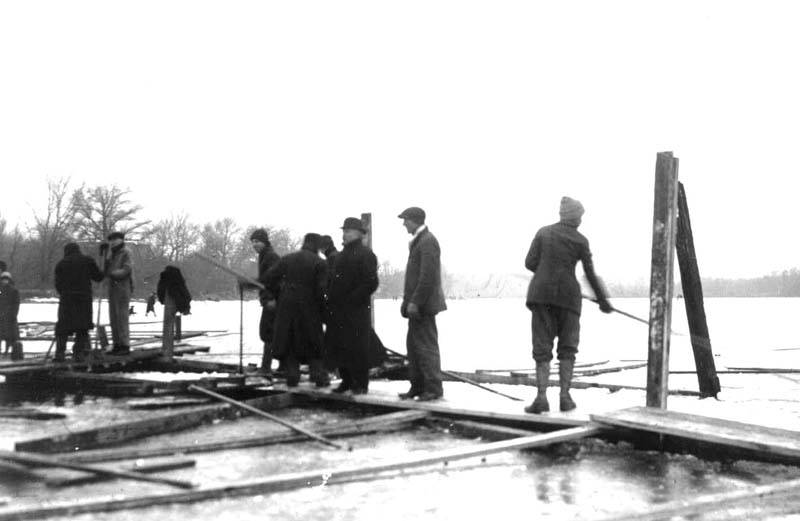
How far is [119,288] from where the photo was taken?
514 inches

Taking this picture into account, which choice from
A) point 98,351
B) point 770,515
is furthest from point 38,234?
point 770,515

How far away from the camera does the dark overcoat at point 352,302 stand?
30.1 ft

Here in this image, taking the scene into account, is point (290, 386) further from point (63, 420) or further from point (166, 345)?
point (166, 345)

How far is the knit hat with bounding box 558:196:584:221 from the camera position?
25.3 feet

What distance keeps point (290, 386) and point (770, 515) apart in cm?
615

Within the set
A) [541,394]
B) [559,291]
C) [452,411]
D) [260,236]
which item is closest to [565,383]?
[541,394]

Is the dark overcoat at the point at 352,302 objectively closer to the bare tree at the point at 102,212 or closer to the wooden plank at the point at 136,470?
the wooden plank at the point at 136,470

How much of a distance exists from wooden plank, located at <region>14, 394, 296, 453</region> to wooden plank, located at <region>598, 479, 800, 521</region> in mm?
4276

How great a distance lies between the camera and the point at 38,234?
77.3m

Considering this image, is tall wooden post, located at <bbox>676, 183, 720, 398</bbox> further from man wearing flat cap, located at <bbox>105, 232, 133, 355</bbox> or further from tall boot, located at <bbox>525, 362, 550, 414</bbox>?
man wearing flat cap, located at <bbox>105, 232, 133, 355</bbox>

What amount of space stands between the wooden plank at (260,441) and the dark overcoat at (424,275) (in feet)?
3.49

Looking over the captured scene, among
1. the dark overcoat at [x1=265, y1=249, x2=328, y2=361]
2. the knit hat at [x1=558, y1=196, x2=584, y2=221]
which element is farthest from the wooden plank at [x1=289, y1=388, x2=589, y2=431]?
the knit hat at [x1=558, y1=196, x2=584, y2=221]

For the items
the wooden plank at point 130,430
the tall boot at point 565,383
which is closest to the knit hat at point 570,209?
the tall boot at point 565,383

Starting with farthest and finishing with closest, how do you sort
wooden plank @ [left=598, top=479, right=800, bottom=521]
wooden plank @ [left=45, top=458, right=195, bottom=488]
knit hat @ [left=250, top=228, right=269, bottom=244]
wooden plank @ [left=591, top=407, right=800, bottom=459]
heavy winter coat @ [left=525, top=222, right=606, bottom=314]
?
knit hat @ [left=250, top=228, right=269, bottom=244], heavy winter coat @ [left=525, top=222, right=606, bottom=314], wooden plank @ [left=591, top=407, right=800, bottom=459], wooden plank @ [left=45, top=458, right=195, bottom=488], wooden plank @ [left=598, top=479, right=800, bottom=521]
